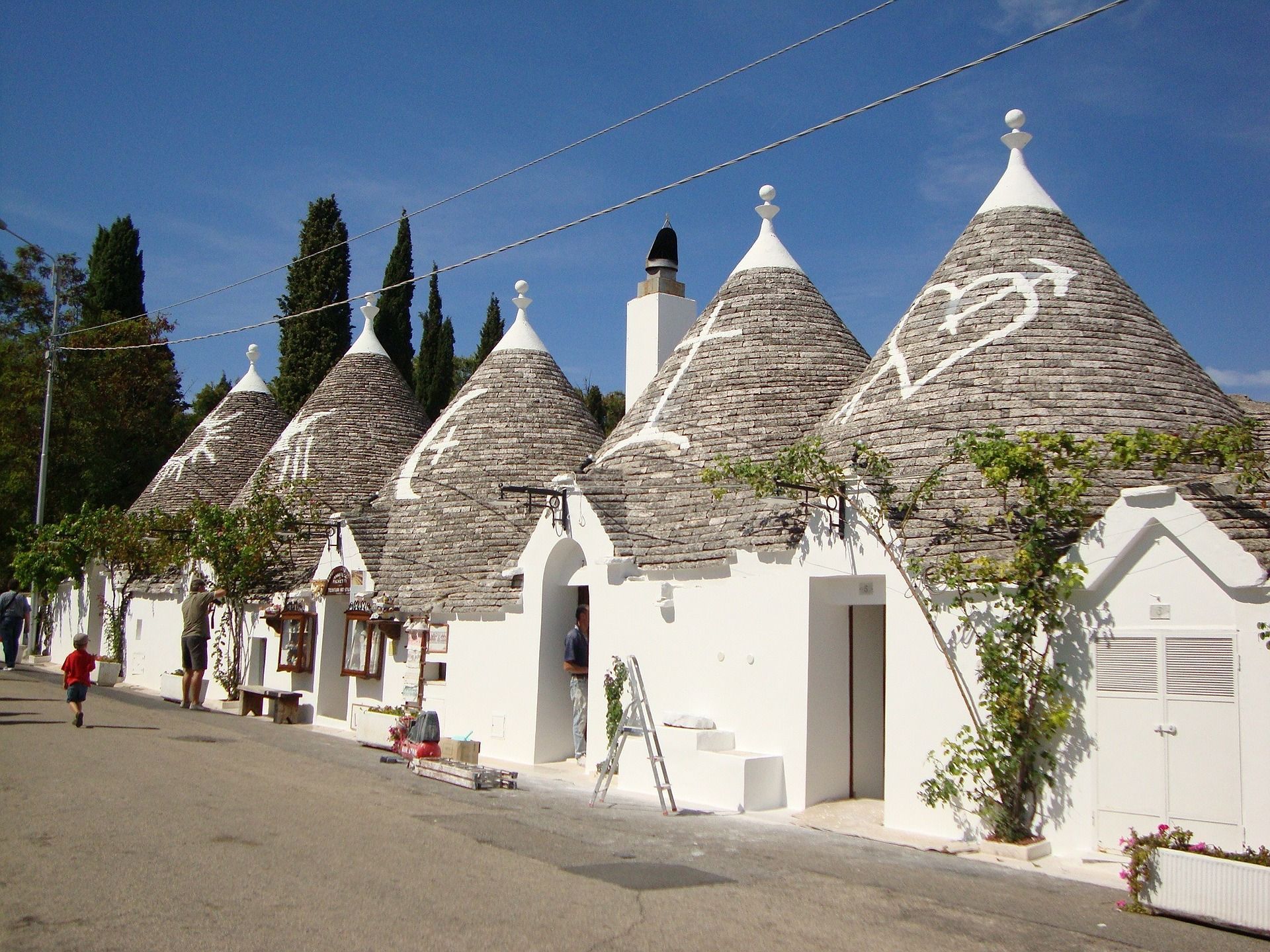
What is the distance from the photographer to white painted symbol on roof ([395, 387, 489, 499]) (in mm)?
19719

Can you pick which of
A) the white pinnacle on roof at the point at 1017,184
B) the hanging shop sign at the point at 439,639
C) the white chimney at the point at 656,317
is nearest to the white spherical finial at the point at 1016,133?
the white pinnacle on roof at the point at 1017,184

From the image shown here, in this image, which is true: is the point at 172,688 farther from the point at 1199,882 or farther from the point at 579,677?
the point at 1199,882

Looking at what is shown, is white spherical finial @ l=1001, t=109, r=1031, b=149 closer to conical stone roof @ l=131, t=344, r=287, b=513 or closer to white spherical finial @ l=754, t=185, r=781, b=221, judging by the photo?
white spherical finial @ l=754, t=185, r=781, b=221

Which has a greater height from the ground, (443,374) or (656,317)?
(443,374)

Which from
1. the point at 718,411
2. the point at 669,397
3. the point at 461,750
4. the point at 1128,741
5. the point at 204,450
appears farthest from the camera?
the point at 204,450

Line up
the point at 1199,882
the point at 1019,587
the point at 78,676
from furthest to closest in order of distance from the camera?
the point at 78,676
the point at 1019,587
the point at 1199,882

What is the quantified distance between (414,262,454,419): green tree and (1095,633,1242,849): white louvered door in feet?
115

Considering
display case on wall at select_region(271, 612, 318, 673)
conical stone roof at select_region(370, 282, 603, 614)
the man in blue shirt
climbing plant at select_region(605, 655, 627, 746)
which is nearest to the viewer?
climbing plant at select_region(605, 655, 627, 746)

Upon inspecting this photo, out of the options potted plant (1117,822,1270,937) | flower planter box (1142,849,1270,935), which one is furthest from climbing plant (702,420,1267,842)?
flower planter box (1142,849,1270,935)

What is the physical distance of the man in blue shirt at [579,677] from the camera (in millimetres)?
13953

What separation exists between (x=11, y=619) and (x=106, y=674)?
206 cm

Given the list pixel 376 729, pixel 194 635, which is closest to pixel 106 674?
pixel 194 635

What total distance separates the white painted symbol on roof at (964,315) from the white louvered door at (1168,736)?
4051mm

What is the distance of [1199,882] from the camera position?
6965 mm
